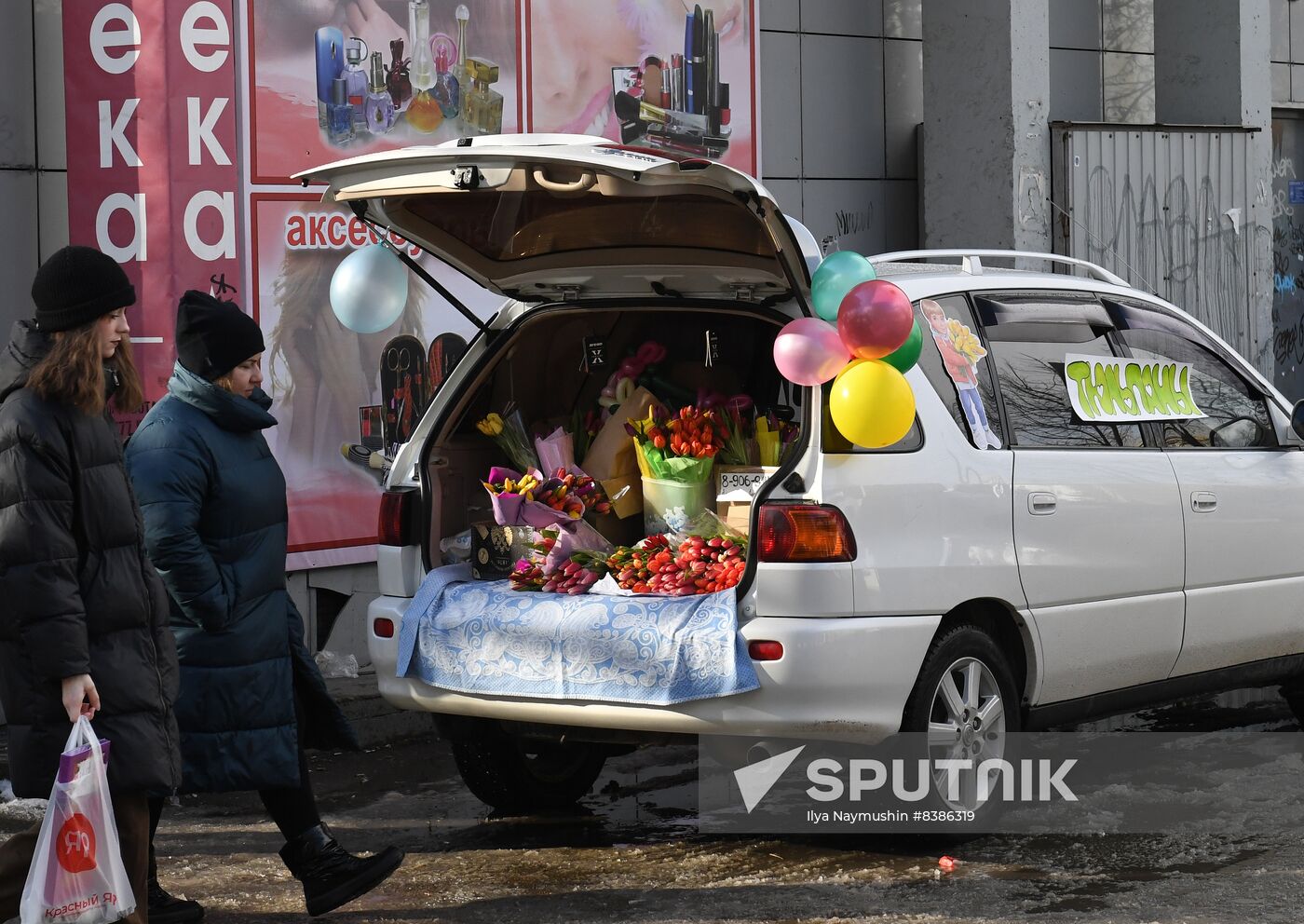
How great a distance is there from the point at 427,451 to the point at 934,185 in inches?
268

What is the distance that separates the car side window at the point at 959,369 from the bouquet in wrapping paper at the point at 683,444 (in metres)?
0.71

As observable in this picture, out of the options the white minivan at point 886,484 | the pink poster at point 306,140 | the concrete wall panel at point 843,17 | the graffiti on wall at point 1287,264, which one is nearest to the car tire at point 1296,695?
the white minivan at point 886,484

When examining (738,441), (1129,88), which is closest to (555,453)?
(738,441)

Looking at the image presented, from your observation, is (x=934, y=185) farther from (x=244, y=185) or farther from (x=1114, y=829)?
(x=1114, y=829)

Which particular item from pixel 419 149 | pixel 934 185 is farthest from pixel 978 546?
pixel 934 185

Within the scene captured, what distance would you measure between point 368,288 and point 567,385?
799mm

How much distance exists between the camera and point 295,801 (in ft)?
17.0

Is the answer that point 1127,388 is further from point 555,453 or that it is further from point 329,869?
point 329,869

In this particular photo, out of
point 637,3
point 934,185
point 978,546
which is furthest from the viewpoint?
point 934,185

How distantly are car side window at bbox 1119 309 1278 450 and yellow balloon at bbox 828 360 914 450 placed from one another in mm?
1619

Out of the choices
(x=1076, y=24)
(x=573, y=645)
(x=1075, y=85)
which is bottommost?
(x=573, y=645)

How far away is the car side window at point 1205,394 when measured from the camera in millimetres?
6504

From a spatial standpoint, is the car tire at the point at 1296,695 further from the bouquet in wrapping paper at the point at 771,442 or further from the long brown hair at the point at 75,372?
the long brown hair at the point at 75,372

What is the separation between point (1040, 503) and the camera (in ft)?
18.9
